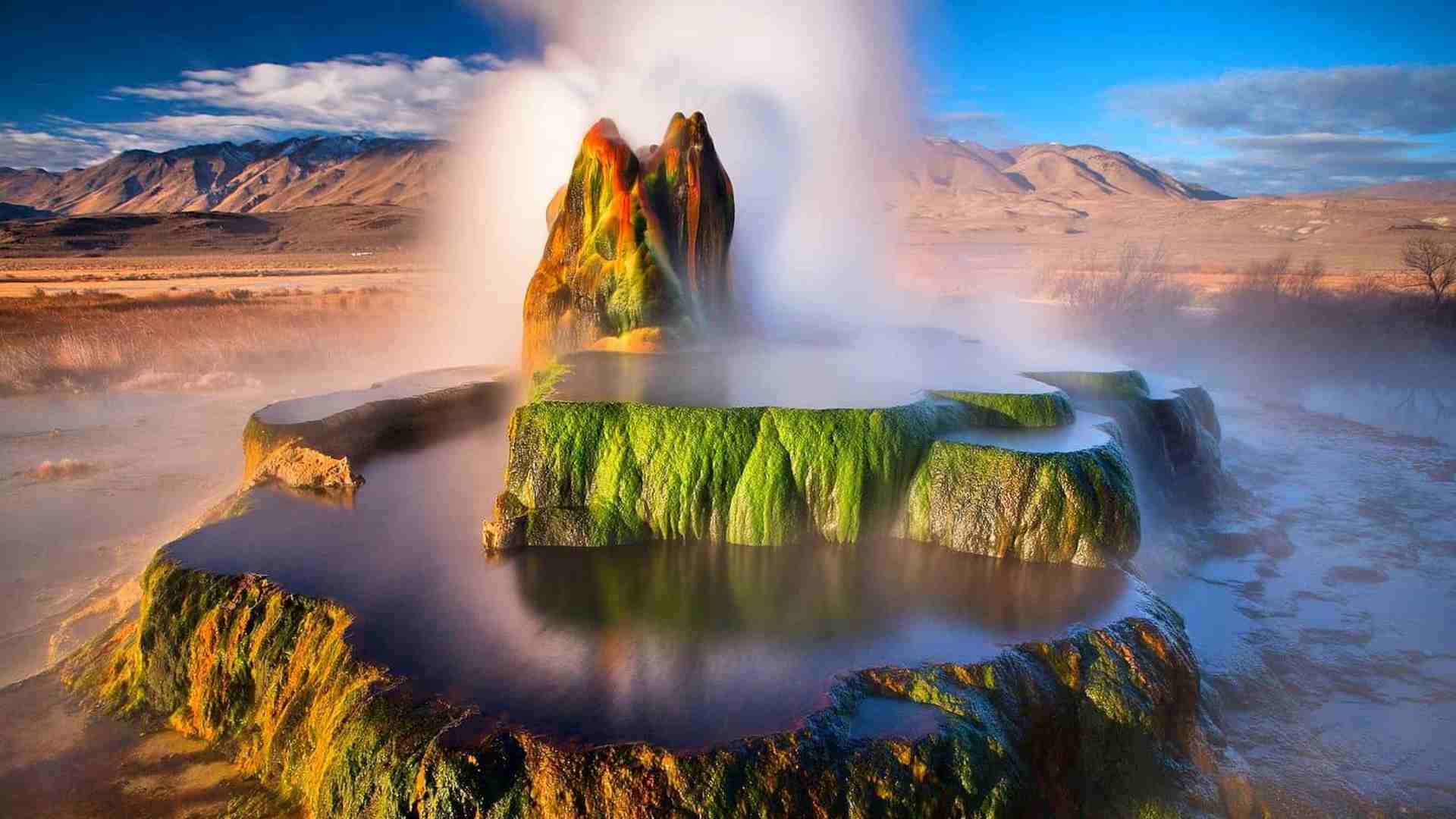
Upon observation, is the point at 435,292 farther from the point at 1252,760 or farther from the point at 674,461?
the point at 1252,760

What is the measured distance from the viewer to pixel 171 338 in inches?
1191

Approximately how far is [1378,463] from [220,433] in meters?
31.4

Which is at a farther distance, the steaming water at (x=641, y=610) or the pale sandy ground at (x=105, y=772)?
the pale sandy ground at (x=105, y=772)

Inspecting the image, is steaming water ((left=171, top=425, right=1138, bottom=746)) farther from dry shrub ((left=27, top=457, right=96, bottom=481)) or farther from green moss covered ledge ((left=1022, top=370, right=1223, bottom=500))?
dry shrub ((left=27, top=457, right=96, bottom=481))

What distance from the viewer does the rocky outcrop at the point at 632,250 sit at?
58.8 feet

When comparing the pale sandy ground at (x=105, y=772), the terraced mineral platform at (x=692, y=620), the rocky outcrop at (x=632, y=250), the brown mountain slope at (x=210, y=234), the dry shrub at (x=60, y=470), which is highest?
the brown mountain slope at (x=210, y=234)

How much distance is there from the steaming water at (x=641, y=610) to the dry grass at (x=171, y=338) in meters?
20.5

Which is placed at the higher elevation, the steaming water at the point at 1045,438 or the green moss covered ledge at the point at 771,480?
the steaming water at the point at 1045,438

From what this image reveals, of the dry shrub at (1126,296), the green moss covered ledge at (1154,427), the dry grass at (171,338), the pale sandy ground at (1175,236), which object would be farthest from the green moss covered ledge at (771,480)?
the pale sandy ground at (1175,236)

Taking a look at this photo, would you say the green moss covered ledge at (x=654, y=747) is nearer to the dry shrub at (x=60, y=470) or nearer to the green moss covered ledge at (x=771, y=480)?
the green moss covered ledge at (x=771, y=480)

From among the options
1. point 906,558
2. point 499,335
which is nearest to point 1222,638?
point 906,558

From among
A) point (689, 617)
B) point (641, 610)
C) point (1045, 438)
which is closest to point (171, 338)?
point (641, 610)

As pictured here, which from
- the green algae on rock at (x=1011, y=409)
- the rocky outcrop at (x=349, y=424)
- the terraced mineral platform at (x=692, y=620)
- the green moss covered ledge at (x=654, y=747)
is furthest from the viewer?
the rocky outcrop at (x=349, y=424)

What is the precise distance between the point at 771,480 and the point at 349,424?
8.18m
